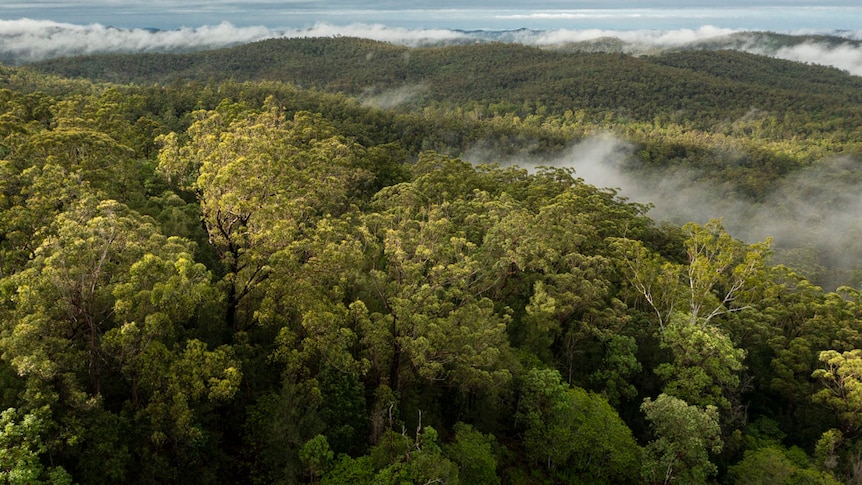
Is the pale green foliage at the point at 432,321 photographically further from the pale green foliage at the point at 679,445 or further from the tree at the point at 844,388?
the tree at the point at 844,388

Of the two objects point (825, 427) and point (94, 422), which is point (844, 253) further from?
point (94, 422)

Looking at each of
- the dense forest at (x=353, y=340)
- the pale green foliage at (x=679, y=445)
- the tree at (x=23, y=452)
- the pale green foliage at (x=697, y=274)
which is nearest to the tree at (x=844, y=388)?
the dense forest at (x=353, y=340)

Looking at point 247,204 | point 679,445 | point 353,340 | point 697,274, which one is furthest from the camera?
point 697,274

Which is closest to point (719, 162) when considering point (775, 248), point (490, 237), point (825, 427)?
point (775, 248)

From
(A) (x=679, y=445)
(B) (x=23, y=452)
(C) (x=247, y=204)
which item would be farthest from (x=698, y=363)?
(B) (x=23, y=452)

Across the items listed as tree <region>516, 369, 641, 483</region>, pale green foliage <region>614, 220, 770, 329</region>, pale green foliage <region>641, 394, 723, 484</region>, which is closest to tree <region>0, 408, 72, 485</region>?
tree <region>516, 369, 641, 483</region>

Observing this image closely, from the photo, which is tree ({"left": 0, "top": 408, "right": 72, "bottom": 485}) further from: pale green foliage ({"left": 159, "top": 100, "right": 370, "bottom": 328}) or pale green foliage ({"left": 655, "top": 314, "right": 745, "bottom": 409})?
pale green foliage ({"left": 655, "top": 314, "right": 745, "bottom": 409})

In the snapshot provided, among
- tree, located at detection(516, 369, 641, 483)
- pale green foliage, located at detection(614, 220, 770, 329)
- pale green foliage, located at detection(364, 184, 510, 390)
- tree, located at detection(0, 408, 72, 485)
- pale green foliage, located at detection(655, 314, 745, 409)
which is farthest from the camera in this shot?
pale green foliage, located at detection(614, 220, 770, 329)

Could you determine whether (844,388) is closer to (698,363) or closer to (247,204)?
(698,363)
